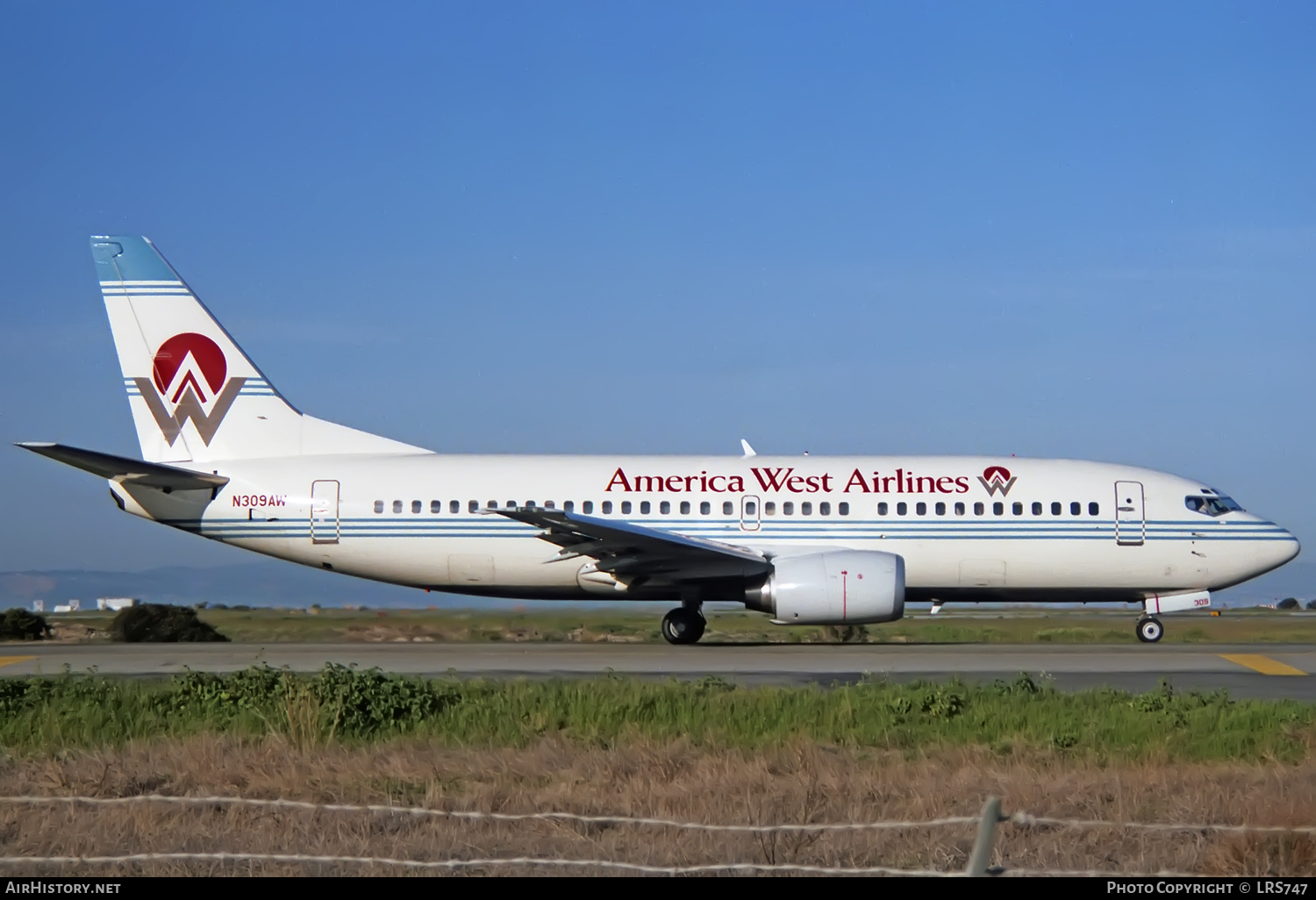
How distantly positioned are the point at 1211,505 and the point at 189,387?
17.8 meters

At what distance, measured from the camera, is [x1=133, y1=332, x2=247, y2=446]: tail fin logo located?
24234 mm

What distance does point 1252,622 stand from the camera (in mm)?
34062

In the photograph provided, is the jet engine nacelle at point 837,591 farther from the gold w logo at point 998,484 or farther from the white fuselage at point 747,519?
the gold w logo at point 998,484

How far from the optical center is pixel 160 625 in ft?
88.1

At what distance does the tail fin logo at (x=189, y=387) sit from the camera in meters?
24.2

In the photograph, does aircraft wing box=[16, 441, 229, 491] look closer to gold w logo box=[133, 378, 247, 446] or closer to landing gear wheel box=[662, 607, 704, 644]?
gold w logo box=[133, 378, 247, 446]

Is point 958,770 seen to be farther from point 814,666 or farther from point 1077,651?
point 1077,651

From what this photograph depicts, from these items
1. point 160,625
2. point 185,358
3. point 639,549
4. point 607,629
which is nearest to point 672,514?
point 639,549

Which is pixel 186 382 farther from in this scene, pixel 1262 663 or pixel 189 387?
pixel 1262 663

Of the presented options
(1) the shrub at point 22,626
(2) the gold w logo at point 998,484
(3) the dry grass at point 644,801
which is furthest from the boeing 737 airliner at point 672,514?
(3) the dry grass at point 644,801

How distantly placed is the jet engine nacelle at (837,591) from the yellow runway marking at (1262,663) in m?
4.81

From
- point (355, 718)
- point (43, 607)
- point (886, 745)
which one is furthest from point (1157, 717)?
point (43, 607)

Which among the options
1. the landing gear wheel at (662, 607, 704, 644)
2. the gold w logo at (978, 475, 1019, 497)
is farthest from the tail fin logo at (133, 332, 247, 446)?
the gold w logo at (978, 475, 1019, 497)

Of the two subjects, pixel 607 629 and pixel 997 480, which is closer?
pixel 997 480
